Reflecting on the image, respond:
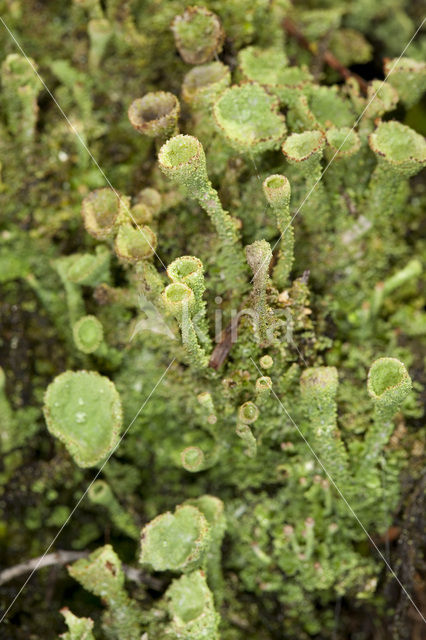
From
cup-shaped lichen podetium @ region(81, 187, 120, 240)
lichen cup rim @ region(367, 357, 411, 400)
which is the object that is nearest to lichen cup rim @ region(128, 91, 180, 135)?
cup-shaped lichen podetium @ region(81, 187, 120, 240)

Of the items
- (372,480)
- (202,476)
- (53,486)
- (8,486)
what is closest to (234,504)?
(202,476)

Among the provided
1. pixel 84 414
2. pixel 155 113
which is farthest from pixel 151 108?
pixel 84 414

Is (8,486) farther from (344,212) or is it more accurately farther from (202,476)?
(344,212)

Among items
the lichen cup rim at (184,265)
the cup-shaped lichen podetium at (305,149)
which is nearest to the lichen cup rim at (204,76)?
the cup-shaped lichen podetium at (305,149)

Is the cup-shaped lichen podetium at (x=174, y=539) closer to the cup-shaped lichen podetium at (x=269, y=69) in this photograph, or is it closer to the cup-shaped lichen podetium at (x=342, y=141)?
the cup-shaped lichen podetium at (x=342, y=141)

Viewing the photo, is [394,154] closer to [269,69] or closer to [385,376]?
[269,69]

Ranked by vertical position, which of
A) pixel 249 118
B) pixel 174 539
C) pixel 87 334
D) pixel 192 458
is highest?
pixel 249 118

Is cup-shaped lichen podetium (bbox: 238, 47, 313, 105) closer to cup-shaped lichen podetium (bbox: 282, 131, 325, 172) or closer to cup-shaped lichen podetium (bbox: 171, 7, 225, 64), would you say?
cup-shaped lichen podetium (bbox: 171, 7, 225, 64)
